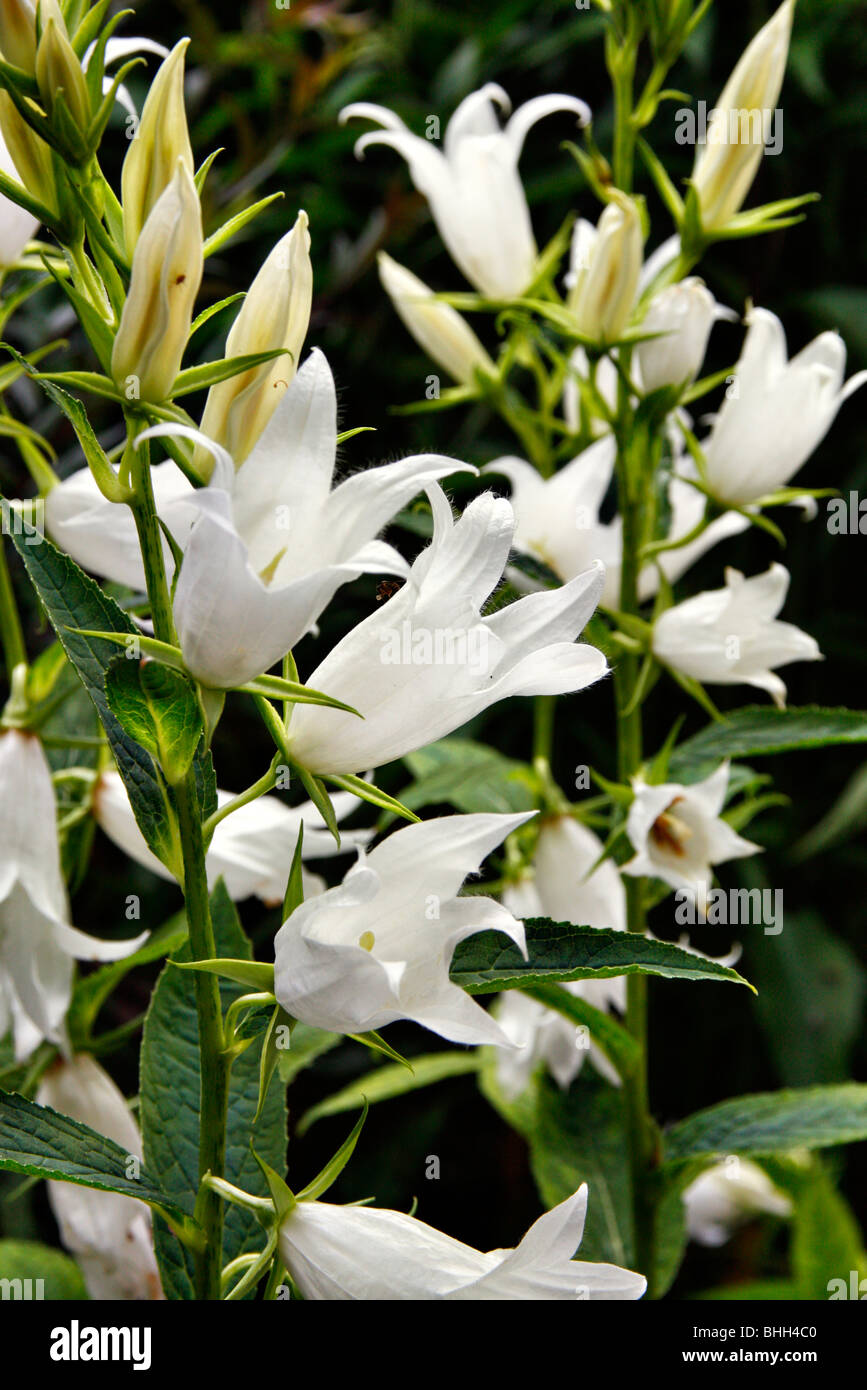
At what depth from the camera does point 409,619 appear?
0.43 metres

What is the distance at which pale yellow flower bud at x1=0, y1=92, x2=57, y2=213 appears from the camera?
420 millimetres

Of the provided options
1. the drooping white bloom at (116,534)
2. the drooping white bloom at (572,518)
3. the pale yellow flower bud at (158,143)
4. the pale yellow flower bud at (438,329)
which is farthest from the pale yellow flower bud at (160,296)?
the pale yellow flower bud at (438,329)

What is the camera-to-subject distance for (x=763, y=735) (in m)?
0.71

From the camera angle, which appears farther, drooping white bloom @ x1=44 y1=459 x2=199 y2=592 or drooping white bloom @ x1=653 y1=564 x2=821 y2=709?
drooping white bloom @ x1=653 y1=564 x2=821 y2=709

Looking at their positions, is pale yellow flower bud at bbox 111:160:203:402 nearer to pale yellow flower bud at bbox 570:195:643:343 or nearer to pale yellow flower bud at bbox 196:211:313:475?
pale yellow flower bud at bbox 196:211:313:475

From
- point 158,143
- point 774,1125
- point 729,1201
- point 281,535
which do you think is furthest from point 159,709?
point 729,1201

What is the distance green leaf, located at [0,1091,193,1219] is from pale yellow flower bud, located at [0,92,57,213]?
308 mm

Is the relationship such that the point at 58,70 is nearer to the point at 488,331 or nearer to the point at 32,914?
the point at 32,914

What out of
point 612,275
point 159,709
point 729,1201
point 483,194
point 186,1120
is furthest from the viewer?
point 729,1201

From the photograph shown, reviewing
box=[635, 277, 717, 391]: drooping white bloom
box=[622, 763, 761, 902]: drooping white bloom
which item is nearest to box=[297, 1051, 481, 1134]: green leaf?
box=[622, 763, 761, 902]: drooping white bloom

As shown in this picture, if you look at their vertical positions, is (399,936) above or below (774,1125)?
above

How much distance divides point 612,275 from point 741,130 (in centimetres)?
13

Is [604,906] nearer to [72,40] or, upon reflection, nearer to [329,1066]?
[72,40]
